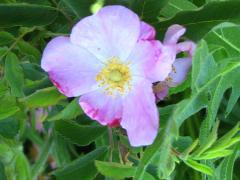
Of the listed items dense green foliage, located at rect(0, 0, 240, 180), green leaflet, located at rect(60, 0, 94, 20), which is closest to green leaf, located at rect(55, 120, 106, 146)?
dense green foliage, located at rect(0, 0, 240, 180)

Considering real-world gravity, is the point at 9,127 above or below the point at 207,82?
below

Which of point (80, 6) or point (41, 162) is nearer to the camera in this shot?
point (80, 6)

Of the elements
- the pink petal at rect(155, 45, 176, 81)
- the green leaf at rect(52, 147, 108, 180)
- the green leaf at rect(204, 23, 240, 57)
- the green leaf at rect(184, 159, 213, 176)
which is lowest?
the green leaf at rect(52, 147, 108, 180)

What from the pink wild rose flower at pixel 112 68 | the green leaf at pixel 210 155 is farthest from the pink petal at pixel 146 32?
the green leaf at pixel 210 155

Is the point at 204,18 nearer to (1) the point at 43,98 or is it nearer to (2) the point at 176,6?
(2) the point at 176,6

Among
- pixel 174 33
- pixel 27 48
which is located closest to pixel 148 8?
pixel 174 33

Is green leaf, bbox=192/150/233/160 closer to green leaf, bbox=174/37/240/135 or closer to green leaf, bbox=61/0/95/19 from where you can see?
green leaf, bbox=174/37/240/135
